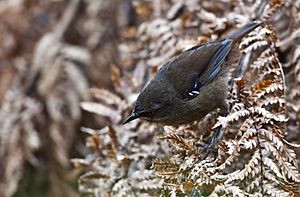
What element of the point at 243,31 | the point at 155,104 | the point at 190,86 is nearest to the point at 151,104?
the point at 155,104

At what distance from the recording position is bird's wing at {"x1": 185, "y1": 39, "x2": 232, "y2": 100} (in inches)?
107

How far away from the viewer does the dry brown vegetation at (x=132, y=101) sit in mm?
2361

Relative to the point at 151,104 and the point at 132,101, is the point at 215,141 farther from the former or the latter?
the point at 132,101

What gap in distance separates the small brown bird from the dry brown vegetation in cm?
8

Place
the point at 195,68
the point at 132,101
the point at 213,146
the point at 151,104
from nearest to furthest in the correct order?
the point at 213,146
the point at 151,104
the point at 195,68
the point at 132,101

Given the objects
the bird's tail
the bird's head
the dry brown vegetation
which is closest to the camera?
the dry brown vegetation

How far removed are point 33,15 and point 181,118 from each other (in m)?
2.55

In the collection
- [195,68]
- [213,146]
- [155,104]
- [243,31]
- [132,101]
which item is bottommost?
[132,101]

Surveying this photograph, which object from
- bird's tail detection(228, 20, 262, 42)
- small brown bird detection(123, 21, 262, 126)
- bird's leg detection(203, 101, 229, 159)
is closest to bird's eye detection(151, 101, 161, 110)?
small brown bird detection(123, 21, 262, 126)

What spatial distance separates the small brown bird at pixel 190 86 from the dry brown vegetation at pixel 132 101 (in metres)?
0.08

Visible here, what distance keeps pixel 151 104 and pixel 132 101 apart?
625mm

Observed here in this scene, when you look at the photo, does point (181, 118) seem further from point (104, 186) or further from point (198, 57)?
point (104, 186)

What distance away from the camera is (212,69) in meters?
2.77

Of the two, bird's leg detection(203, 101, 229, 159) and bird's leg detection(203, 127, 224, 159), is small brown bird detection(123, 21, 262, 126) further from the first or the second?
bird's leg detection(203, 127, 224, 159)
